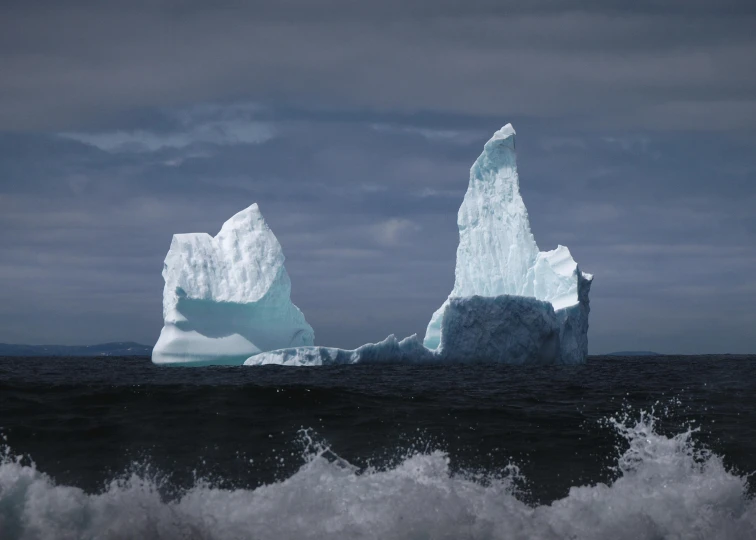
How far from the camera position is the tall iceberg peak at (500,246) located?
3328 cm

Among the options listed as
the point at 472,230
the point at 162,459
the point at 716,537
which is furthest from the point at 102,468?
the point at 472,230

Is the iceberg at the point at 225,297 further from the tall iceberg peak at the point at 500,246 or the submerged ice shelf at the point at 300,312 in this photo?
the tall iceberg peak at the point at 500,246

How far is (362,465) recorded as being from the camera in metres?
9.95

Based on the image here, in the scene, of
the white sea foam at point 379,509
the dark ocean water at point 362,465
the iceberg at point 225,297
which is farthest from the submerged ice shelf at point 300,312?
the white sea foam at point 379,509

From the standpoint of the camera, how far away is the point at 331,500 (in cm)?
845

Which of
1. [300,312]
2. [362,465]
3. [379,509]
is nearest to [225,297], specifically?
[300,312]

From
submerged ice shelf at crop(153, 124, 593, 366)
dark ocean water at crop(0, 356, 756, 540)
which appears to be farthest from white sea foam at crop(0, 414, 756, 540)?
submerged ice shelf at crop(153, 124, 593, 366)

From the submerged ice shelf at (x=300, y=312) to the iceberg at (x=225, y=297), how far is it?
4cm

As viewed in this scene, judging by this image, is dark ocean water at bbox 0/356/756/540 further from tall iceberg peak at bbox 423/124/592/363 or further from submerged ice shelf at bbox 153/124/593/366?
tall iceberg peak at bbox 423/124/592/363

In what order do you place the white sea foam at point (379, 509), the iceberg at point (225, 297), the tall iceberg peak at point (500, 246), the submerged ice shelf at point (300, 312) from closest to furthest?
the white sea foam at point (379, 509) < the submerged ice shelf at point (300, 312) < the iceberg at point (225, 297) < the tall iceberg peak at point (500, 246)

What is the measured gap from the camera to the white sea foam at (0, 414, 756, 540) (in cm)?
778

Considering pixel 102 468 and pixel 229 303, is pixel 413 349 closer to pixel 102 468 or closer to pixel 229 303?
pixel 229 303

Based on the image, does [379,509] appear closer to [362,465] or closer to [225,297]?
[362,465]

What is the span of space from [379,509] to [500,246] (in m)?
27.0
